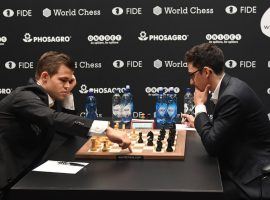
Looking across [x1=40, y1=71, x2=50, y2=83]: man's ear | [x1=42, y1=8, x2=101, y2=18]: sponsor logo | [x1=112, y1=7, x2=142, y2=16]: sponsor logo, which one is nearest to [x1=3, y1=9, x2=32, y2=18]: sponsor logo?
[x1=42, y1=8, x2=101, y2=18]: sponsor logo

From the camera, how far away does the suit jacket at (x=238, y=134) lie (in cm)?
242

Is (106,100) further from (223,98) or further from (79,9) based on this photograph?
(223,98)

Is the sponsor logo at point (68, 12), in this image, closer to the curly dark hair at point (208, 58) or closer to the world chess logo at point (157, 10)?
the world chess logo at point (157, 10)

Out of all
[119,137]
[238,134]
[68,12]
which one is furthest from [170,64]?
[119,137]

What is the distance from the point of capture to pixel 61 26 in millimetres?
4980

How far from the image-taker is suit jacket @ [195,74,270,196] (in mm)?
2416

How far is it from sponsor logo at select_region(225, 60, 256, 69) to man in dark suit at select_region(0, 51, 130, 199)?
2.51 meters

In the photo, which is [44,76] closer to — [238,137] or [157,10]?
[238,137]

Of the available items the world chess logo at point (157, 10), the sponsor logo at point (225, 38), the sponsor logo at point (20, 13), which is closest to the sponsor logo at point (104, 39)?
the world chess logo at point (157, 10)

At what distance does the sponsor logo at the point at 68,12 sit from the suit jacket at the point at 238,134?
8.95 ft

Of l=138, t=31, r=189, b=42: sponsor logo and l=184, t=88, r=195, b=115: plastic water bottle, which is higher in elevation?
l=138, t=31, r=189, b=42: sponsor logo

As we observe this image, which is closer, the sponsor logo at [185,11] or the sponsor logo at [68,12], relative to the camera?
the sponsor logo at [185,11]

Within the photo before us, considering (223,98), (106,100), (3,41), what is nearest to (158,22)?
(106,100)

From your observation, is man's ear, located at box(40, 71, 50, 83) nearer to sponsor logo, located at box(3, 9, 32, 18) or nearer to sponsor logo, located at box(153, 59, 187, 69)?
sponsor logo, located at box(153, 59, 187, 69)
